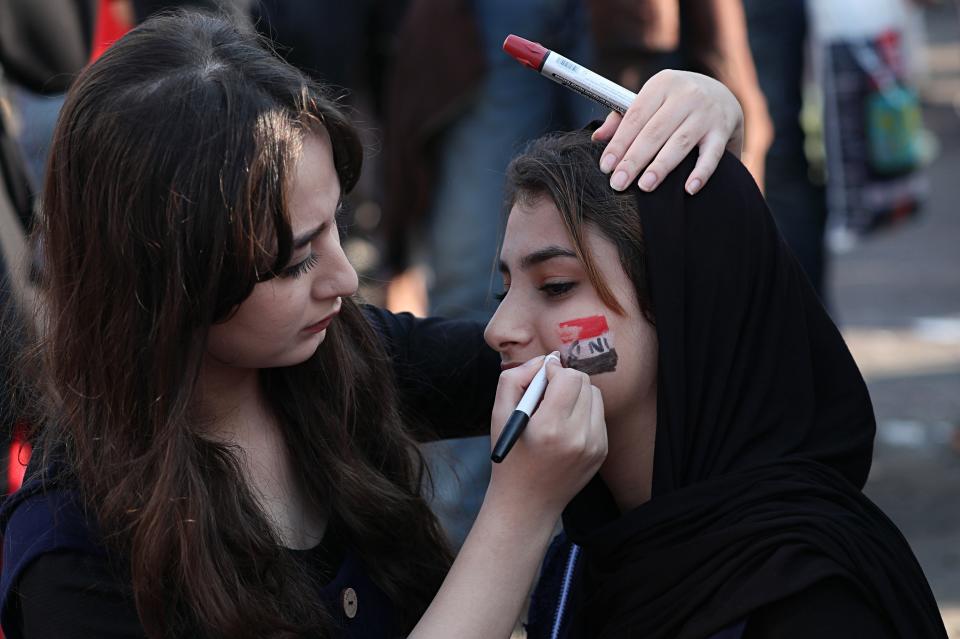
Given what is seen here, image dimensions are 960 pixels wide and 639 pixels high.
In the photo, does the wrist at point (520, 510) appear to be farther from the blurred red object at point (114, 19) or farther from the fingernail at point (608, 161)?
the blurred red object at point (114, 19)

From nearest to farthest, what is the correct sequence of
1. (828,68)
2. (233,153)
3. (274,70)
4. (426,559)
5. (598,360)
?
(233,153) < (274,70) < (598,360) < (426,559) < (828,68)

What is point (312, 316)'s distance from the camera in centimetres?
173

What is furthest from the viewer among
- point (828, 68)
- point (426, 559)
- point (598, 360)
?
point (828, 68)

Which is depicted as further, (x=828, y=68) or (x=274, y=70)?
(x=828, y=68)

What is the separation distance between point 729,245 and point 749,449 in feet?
0.93

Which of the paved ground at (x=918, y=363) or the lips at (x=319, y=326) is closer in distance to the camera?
the lips at (x=319, y=326)

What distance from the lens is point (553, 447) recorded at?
1.64 metres

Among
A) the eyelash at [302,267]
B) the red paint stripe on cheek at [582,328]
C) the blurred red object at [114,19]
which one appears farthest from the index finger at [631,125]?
the blurred red object at [114,19]

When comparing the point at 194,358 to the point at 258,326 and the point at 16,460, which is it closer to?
the point at 258,326

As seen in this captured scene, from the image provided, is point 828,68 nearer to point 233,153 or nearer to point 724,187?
point 724,187

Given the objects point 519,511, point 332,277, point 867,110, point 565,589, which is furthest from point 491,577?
point 867,110

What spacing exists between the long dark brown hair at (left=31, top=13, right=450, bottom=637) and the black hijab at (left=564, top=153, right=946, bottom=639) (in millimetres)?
452

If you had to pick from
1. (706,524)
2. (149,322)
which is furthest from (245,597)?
(706,524)

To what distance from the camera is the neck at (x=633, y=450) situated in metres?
1.87
